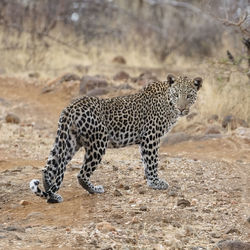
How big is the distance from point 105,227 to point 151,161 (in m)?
1.94

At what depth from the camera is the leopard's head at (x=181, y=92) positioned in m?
7.91

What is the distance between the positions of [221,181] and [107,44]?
48.4 ft

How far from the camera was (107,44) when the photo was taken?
2242cm

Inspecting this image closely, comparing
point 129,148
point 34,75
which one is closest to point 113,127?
point 129,148

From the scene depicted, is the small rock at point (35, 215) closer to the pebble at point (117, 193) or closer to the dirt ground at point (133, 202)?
the dirt ground at point (133, 202)

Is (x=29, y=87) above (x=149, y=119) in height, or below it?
below

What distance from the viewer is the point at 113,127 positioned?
24.6 ft

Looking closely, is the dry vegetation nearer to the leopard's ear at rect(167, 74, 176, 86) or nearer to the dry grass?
the dry grass

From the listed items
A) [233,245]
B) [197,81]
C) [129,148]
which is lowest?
[129,148]

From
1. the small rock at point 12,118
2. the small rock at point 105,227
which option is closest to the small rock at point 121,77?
the small rock at point 12,118

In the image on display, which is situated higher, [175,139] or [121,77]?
[121,77]

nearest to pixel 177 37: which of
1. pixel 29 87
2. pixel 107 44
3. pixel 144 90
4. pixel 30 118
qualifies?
pixel 107 44

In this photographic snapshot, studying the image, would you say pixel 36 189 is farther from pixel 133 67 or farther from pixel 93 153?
pixel 133 67

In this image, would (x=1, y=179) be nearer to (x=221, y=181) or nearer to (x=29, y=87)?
(x=221, y=181)
